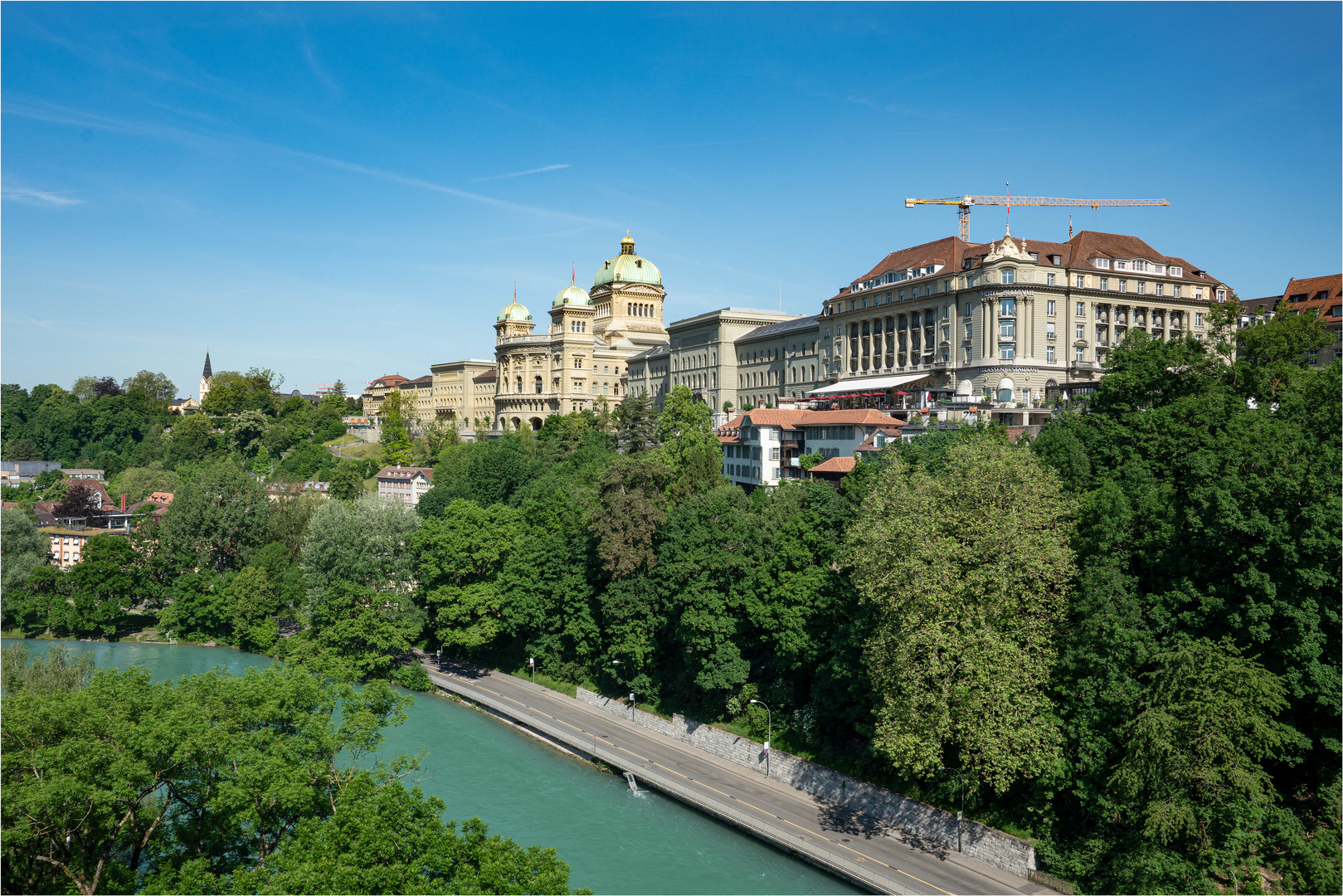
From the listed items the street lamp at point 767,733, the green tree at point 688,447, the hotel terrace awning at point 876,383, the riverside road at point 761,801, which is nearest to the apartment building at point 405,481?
the green tree at point 688,447

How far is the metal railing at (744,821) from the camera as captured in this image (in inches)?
1247

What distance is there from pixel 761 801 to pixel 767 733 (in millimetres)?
4171

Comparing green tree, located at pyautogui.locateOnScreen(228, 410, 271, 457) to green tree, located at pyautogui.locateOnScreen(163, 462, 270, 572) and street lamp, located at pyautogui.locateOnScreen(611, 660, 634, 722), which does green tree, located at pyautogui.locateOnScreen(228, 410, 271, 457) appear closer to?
green tree, located at pyautogui.locateOnScreen(163, 462, 270, 572)

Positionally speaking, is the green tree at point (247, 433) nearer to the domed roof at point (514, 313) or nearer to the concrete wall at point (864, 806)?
the domed roof at point (514, 313)

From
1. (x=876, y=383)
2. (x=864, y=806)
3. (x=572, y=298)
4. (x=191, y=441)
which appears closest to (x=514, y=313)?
(x=572, y=298)

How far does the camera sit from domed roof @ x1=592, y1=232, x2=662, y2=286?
470 feet

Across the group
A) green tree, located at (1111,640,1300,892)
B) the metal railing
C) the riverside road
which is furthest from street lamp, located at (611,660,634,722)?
green tree, located at (1111,640,1300,892)

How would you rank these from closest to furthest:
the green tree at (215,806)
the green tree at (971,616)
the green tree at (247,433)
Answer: the green tree at (215,806)
the green tree at (971,616)
the green tree at (247,433)

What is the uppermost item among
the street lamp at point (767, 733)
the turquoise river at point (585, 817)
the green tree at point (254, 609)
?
the green tree at point (254, 609)

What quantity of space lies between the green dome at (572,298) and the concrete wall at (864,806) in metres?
104

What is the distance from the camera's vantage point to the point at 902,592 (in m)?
32.3

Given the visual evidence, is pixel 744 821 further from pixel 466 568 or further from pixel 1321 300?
pixel 1321 300

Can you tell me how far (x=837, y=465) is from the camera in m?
56.3

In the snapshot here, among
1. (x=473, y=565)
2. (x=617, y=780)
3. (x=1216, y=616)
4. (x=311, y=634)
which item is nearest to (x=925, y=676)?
(x=1216, y=616)
